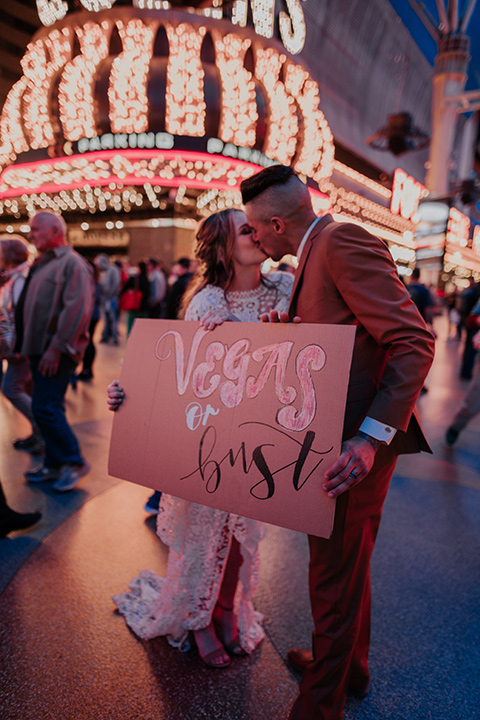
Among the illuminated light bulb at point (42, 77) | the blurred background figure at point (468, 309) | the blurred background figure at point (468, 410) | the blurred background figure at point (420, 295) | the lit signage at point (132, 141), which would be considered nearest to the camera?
the blurred background figure at point (468, 410)

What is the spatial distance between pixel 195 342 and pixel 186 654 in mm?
1350

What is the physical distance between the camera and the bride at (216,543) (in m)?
1.83

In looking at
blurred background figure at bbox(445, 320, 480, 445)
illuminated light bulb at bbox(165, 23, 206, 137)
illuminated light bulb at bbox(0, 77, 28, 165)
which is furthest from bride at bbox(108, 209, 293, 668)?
illuminated light bulb at bbox(0, 77, 28, 165)

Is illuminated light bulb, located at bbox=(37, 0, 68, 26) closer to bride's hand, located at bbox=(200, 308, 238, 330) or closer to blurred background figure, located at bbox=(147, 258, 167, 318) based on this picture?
blurred background figure, located at bbox=(147, 258, 167, 318)

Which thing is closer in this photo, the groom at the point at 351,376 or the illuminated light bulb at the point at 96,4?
the groom at the point at 351,376

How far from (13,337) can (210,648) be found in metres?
2.78

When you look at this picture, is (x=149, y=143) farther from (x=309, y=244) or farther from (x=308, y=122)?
(x=309, y=244)

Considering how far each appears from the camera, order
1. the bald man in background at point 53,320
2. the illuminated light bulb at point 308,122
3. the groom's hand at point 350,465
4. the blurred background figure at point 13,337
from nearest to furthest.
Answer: the groom's hand at point 350,465 → the bald man in background at point 53,320 → the blurred background figure at point 13,337 → the illuminated light bulb at point 308,122

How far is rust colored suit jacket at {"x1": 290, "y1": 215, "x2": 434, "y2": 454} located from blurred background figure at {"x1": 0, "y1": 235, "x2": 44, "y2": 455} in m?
2.95

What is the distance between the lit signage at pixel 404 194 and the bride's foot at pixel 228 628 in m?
23.2

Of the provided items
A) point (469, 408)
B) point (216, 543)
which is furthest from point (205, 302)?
point (469, 408)

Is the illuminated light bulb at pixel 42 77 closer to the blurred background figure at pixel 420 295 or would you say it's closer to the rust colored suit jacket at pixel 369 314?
the blurred background figure at pixel 420 295

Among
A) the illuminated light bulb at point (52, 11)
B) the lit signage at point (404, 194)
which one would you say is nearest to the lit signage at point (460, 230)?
the lit signage at point (404, 194)

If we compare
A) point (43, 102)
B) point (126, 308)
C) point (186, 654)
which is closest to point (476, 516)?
point (186, 654)
